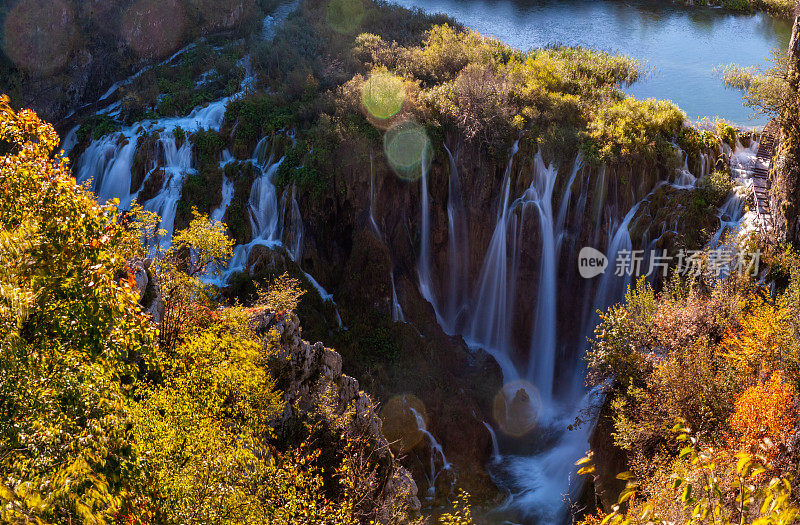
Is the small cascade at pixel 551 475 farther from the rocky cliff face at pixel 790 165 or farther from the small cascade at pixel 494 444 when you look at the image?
the rocky cliff face at pixel 790 165

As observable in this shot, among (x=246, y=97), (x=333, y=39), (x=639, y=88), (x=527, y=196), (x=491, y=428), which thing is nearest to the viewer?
(x=491, y=428)

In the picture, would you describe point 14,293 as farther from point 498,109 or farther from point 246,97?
point 246,97

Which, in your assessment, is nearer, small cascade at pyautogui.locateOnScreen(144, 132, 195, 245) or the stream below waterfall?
the stream below waterfall

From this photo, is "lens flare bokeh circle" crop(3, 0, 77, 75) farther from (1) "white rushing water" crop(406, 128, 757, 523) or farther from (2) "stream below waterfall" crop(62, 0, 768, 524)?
(1) "white rushing water" crop(406, 128, 757, 523)

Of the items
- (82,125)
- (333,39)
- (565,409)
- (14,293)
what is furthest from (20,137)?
(333,39)

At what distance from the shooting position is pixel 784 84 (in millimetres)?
25594

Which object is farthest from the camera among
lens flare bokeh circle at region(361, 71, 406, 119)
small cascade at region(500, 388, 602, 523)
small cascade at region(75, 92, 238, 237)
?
lens flare bokeh circle at region(361, 71, 406, 119)

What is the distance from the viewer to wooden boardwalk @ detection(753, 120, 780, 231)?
23.7 m

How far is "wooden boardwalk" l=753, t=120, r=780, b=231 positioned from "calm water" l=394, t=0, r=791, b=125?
5582 mm

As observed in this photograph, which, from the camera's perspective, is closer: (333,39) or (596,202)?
(596,202)

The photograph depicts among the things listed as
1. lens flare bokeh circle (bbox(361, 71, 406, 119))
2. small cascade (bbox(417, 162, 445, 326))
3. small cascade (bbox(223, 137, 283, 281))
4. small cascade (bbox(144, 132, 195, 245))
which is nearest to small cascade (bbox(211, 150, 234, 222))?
small cascade (bbox(223, 137, 283, 281))

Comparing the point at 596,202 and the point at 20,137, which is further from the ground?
the point at 596,202

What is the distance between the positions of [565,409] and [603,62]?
23190mm

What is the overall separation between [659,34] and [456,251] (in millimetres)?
30501
